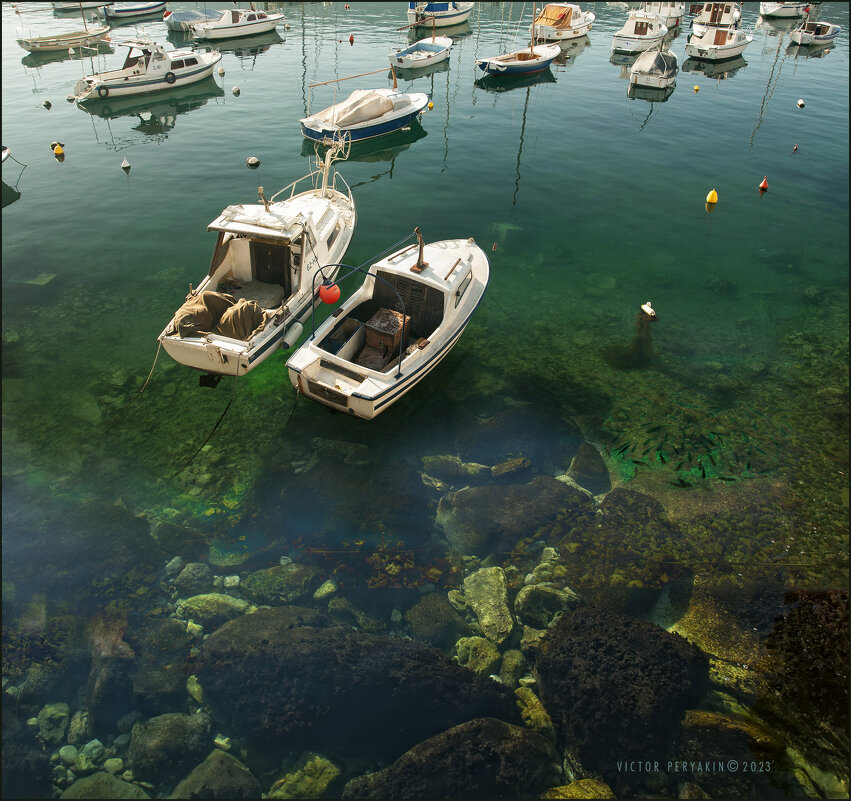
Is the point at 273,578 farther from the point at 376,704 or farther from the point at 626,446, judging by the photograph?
the point at 626,446

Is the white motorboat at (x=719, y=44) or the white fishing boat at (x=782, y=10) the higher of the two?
the white fishing boat at (x=782, y=10)

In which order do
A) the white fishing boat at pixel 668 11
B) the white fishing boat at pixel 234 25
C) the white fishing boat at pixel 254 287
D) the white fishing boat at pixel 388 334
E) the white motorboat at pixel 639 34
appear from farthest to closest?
the white fishing boat at pixel 668 11 → the white fishing boat at pixel 234 25 → the white motorboat at pixel 639 34 → the white fishing boat at pixel 254 287 → the white fishing boat at pixel 388 334

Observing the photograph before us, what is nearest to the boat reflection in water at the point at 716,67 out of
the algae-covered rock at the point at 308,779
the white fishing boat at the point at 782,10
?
the white fishing boat at the point at 782,10

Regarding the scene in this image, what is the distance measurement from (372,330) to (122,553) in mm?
8322

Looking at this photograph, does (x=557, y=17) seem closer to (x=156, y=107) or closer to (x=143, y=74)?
(x=143, y=74)

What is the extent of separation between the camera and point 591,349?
17781 millimetres

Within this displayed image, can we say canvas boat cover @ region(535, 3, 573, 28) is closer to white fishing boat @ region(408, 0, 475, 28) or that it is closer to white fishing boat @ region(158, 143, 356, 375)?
white fishing boat @ region(408, 0, 475, 28)

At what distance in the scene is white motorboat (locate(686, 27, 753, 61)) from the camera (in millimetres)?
48375

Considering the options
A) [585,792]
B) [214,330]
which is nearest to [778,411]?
[585,792]

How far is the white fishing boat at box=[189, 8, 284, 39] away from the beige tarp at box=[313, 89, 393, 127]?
30613mm

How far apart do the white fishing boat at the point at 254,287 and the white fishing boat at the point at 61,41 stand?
1808 inches

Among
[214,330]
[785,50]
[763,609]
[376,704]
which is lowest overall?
[376,704]

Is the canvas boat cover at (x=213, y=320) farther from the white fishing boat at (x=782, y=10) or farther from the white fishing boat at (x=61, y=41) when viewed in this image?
the white fishing boat at (x=782, y=10)

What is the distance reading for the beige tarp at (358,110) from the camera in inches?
1231
